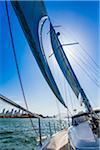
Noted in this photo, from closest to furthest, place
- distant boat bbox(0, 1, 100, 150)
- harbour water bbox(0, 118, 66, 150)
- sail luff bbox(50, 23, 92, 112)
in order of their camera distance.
Answer: distant boat bbox(0, 1, 100, 150) < harbour water bbox(0, 118, 66, 150) < sail luff bbox(50, 23, 92, 112)

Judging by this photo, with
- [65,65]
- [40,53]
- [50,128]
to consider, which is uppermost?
[65,65]

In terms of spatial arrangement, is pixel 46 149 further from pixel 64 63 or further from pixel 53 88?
pixel 64 63

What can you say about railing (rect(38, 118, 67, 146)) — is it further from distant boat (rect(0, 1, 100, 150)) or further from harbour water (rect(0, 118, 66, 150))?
distant boat (rect(0, 1, 100, 150))

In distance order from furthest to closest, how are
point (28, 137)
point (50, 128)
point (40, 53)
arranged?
point (28, 137) < point (50, 128) < point (40, 53)

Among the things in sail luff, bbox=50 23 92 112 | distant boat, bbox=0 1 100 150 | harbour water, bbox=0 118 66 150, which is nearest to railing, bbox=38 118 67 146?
harbour water, bbox=0 118 66 150

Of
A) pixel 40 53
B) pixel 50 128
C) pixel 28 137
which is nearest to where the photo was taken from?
pixel 40 53

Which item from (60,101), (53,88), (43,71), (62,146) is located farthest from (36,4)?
(60,101)

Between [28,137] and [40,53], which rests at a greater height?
[40,53]

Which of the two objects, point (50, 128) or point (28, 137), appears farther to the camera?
point (28, 137)

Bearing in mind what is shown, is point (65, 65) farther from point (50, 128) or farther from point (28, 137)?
point (28, 137)

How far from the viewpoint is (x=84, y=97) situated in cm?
624

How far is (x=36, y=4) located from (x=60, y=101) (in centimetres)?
259

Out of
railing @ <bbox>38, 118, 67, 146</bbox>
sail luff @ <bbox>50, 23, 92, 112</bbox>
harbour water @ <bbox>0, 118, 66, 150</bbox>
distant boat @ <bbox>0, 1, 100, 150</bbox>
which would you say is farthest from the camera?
sail luff @ <bbox>50, 23, 92, 112</bbox>

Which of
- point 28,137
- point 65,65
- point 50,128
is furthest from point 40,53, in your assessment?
point 28,137
